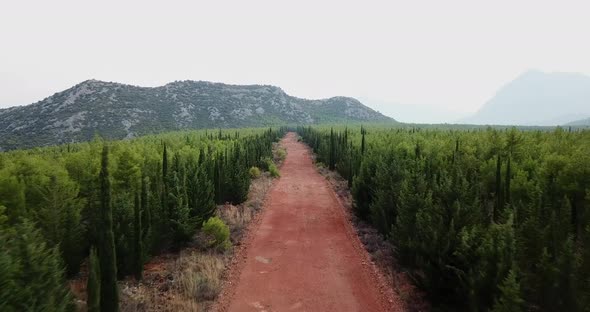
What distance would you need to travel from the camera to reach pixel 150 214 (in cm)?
1280

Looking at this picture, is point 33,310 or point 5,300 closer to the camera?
point 5,300

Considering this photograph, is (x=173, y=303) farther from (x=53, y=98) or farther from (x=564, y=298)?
(x=53, y=98)

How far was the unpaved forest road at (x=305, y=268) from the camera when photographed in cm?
978

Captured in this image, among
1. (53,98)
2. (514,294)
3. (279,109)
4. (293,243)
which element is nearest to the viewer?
(514,294)

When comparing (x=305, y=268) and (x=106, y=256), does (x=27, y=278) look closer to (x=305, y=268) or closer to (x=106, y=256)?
(x=106, y=256)

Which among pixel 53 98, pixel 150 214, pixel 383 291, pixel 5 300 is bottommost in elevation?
pixel 383 291

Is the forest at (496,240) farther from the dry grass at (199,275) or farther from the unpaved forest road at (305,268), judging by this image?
the dry grass at (199,275)

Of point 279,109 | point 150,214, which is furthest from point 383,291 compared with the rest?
point 279,109

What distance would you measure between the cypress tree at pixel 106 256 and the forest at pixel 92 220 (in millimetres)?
21

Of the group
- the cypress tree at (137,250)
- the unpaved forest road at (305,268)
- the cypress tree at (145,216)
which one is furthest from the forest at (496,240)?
the cypress tree at (145,216)

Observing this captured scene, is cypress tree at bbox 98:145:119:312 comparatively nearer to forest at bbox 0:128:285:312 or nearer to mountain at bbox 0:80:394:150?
forest at bbox 0:128:285:312

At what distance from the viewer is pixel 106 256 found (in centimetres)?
829

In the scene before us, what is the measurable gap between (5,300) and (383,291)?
896 centimetres

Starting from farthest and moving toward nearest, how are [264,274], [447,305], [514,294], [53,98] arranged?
[53,98]
[264,274]
[447,305]
[514,294]
